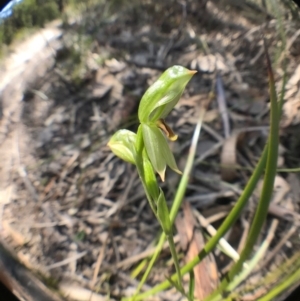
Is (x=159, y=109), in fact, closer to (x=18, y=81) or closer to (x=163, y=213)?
(x=163, y=213)

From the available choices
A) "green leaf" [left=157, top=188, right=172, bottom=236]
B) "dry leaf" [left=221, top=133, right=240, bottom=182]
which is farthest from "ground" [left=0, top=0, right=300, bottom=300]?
"green leaf" [left=157, top=188, right=172, bottom=236]

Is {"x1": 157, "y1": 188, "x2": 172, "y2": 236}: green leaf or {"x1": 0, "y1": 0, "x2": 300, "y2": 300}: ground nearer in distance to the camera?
{"x1": 157, "y1": 188, "x2": 172, "y2": 236}: green leaf

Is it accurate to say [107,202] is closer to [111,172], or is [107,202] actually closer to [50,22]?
[111,172]

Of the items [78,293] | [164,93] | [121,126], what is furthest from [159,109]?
[121,126]

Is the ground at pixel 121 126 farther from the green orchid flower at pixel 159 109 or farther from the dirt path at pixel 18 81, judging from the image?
the green orchid flower at pixel 159 109

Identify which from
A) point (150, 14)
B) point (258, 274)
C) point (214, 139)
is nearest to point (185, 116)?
point (214, 139)

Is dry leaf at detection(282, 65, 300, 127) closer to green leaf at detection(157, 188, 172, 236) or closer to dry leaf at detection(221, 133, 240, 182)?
Result: dry leaf at detection(221, 133, 240, 182)
